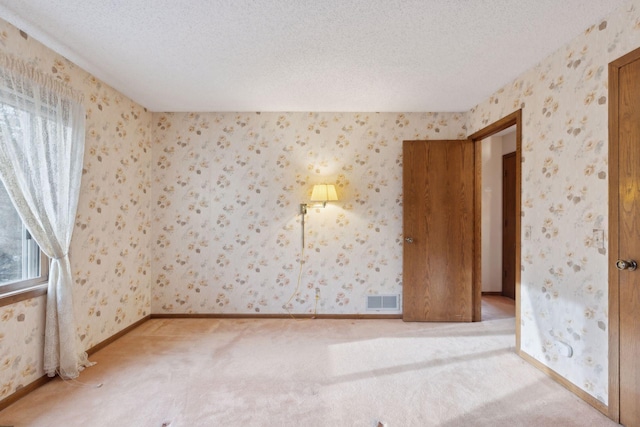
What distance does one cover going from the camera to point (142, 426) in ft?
5.91

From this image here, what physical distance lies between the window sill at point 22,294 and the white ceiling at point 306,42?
1767 millimetres

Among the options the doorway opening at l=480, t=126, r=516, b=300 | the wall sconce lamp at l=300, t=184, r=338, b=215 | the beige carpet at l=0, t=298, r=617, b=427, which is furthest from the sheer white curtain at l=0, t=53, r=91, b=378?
the doorway opening at l=480, t=126, r=516, b=300

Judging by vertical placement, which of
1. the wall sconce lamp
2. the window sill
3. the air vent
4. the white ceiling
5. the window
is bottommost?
the air vent

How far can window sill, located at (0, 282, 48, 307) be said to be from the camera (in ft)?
6.43

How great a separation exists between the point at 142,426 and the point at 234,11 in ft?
8.35

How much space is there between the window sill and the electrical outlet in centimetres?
380

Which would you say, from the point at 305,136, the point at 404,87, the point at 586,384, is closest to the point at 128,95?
the point at 305,136

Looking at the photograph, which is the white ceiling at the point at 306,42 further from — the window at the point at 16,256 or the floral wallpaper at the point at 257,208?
the window at the point at 16,256

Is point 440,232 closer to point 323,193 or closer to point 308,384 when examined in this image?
point 323,193

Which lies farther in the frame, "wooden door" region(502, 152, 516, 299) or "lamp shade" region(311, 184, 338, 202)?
"wooden door" region(502, 152, 516, 299)

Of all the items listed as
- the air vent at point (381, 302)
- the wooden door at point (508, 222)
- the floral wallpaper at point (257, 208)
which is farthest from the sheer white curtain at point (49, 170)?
the wooden door at point (508, 222)

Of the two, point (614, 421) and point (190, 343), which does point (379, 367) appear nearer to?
point (614, 421)

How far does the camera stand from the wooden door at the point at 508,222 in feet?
15.3

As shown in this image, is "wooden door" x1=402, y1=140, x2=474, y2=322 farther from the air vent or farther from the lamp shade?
the lamp shade
